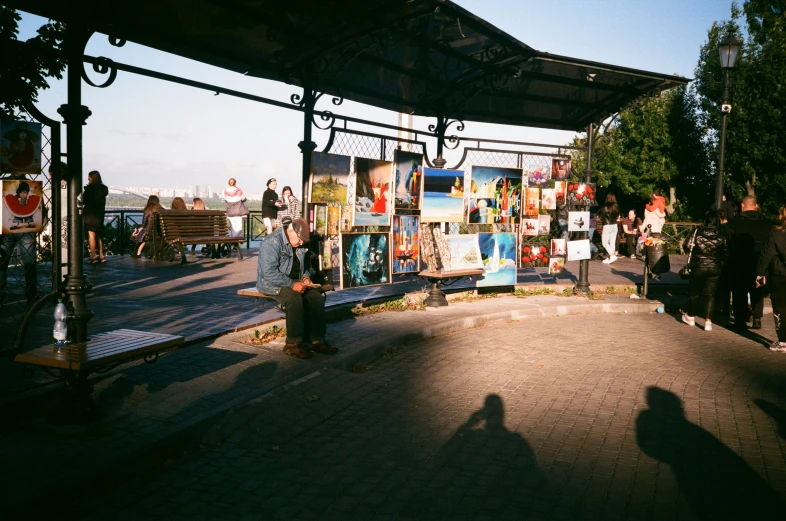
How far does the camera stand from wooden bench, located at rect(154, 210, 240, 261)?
1683 cm

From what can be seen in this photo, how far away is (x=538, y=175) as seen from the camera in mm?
13930

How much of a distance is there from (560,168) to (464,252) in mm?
3017

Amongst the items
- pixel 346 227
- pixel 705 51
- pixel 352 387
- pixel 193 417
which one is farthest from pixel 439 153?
pixel 705 51

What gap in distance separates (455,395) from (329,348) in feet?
5.53

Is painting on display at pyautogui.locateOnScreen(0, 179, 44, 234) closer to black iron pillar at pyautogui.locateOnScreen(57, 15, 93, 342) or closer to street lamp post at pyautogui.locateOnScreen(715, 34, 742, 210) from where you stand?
black iron pillar at pyautogui.locateOnScreen(57, 15, 93, 342)

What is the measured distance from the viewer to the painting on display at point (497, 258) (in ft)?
43.3

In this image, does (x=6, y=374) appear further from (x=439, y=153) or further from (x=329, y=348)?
(x=439, y=153)

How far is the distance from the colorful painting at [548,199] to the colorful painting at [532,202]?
0.10 metres

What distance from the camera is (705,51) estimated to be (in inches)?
1230

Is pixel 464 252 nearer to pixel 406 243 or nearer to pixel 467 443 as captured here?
pixel 406 243

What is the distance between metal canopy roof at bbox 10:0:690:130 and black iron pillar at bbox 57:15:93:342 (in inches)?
9.2

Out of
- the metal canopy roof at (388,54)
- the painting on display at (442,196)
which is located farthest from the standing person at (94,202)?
the painting on display at (442,196)

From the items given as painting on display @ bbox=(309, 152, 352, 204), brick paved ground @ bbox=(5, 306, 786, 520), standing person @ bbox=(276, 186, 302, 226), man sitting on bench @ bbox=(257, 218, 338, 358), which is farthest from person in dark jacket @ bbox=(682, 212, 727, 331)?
standing person @ bbox=(276, 186, 302, 226)

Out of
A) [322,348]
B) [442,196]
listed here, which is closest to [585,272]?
[442,196]
